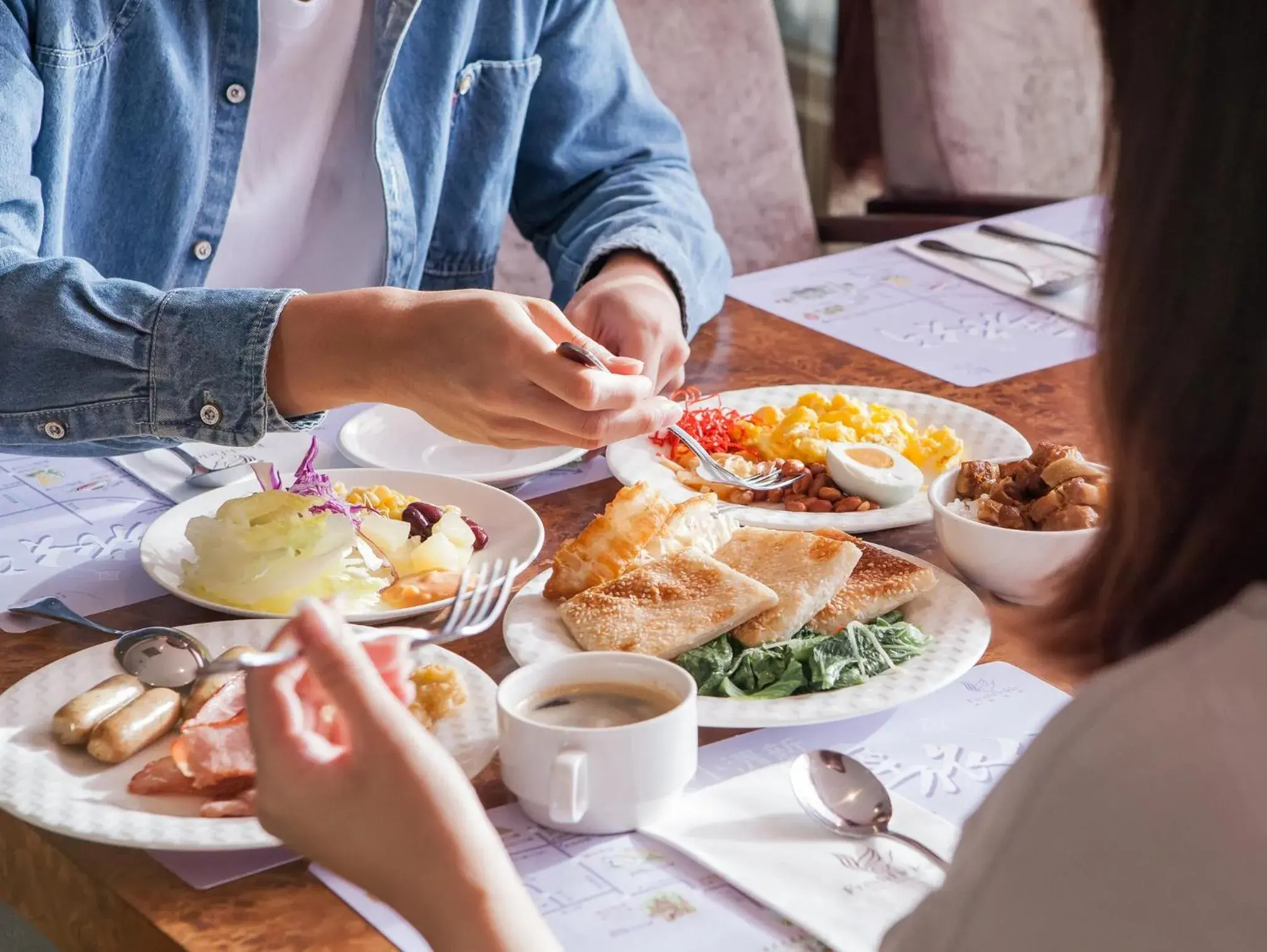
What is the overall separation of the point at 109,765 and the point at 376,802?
297mm

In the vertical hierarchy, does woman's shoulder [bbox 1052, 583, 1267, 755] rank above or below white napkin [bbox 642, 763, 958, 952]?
above

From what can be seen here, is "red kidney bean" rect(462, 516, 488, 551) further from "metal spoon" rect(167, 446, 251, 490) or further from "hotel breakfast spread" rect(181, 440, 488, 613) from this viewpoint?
"metal spoon" rect(167, 446, 251, 490)

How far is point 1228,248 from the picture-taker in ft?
1.75

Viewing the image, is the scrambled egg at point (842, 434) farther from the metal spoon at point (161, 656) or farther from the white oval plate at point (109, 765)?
the metal spoon at point (161, 656)

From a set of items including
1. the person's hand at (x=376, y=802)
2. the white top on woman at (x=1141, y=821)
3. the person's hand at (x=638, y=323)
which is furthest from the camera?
the person's hand at (x=638, y=323)

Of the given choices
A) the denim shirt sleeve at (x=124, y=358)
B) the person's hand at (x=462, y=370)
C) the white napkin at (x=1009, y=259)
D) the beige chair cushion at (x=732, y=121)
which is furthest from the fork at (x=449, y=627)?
the beige chair cushion at (x=732, y=121)

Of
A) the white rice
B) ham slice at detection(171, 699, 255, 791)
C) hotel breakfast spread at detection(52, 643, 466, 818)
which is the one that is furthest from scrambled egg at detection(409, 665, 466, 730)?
the white rice

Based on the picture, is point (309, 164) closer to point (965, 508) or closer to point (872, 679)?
point (965, 508)

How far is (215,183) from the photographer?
155 centimetres

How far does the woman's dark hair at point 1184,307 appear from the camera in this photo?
524mm

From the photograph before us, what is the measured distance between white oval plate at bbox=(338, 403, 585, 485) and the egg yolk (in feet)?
0.86

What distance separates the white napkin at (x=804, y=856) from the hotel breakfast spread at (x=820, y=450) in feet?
1.49

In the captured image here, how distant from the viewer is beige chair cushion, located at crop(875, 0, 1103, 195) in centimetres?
292

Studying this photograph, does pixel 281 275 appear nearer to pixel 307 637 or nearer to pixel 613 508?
pixel 613 508
